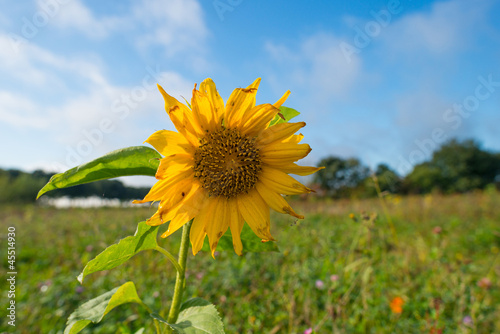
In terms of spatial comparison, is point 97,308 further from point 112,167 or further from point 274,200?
point 274,200

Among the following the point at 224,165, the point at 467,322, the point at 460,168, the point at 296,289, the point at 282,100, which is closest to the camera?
the point at 282,100

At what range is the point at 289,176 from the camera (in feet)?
3.57

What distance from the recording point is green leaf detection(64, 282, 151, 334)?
3.27 ft

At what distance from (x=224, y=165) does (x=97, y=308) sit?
0.69m

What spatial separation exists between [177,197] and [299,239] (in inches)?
145

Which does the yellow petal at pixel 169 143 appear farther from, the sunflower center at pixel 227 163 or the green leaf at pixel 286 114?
the green leaf at pixel 286 114

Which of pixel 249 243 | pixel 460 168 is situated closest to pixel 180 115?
pixel 249 243

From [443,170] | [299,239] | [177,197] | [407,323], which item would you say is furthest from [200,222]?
[443,170]

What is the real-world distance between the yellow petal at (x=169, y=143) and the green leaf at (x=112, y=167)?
0.12 feet

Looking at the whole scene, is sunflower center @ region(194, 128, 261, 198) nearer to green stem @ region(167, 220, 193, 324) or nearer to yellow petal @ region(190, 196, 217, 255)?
yellow petal @ region(190, 196, 217, 255)

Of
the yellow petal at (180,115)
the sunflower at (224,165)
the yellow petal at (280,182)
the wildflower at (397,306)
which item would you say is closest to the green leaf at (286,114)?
the sunflower at (224,165)

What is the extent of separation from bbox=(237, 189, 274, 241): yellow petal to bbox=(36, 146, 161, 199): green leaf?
0.34 meters

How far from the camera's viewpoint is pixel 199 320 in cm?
98

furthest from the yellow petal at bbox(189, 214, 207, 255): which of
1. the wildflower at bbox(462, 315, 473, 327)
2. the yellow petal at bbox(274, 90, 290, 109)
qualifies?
the wildflower at bbox(462, 315, 473, 327)
